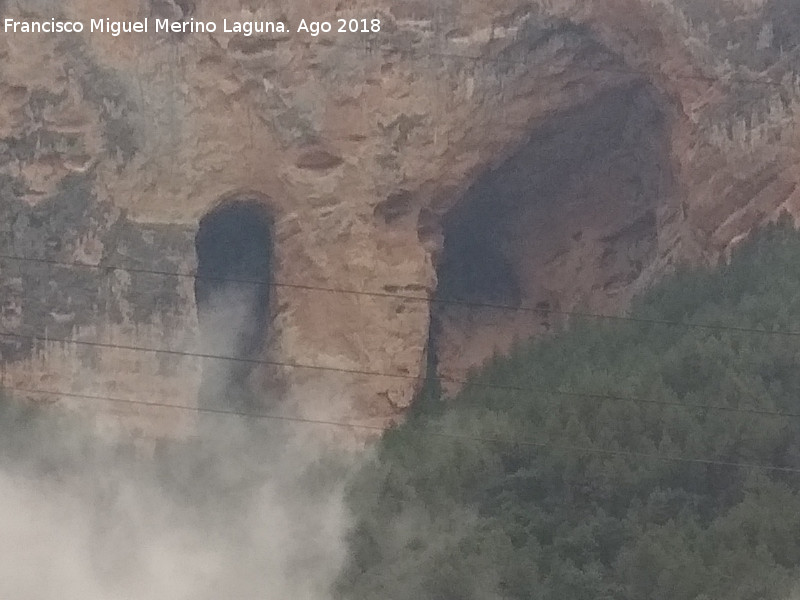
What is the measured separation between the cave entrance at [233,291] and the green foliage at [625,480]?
1.69 metres

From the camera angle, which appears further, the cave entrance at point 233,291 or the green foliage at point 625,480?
the cave entrance at point 233,291

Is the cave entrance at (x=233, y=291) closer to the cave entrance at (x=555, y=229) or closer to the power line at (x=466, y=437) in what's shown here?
the power line at (x=466, y=437)

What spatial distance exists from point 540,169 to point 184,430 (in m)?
3.43

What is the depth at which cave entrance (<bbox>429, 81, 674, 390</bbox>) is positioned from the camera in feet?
32.3

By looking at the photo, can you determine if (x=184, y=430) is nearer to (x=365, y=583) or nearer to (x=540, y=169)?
(x=365, y=583)

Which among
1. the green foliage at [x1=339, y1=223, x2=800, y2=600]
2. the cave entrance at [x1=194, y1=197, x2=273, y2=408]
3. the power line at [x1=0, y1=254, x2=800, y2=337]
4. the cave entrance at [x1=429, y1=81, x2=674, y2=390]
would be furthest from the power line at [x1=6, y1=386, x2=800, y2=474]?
the cave entrance at [x1=429, y1=81, x2=674, y2=390]

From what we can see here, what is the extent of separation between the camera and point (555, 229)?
10.4 m

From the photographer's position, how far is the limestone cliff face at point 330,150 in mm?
9000

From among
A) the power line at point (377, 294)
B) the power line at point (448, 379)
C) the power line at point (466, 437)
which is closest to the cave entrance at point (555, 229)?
the power line at point (377, 294)

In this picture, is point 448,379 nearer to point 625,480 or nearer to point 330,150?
point 330,150

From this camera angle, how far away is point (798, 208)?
8.70 m

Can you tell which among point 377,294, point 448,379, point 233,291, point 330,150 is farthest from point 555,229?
point 233,291

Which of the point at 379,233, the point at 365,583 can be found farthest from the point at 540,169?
the point at 365,583

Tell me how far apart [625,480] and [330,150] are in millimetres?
3488
